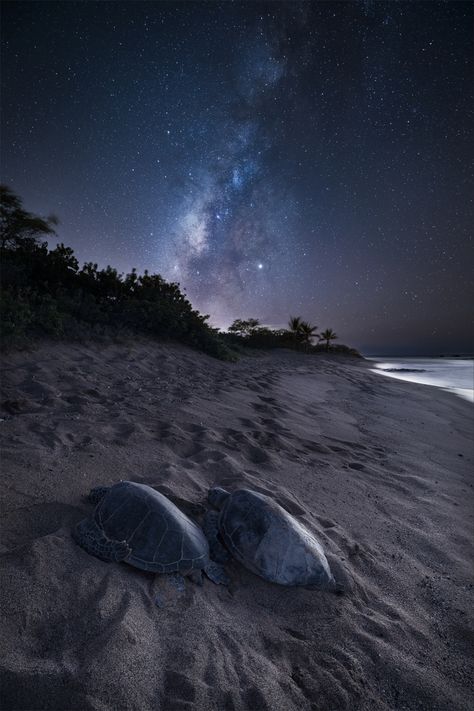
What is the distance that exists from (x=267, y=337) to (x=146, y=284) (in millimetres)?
19000

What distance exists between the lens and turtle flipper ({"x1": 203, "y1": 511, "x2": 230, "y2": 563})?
256 centimetres

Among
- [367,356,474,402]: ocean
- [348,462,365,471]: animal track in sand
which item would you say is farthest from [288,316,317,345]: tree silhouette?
[348,462,365,471]: animal track in sand

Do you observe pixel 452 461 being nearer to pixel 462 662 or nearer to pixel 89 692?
pixel 462 662

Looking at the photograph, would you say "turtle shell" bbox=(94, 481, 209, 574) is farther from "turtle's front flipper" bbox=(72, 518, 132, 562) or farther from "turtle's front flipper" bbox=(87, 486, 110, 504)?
"turtle's front flipper" bbox=(87, 486, 110, 504)

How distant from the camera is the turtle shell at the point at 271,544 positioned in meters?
2.36

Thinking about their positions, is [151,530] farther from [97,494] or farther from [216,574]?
[97,494]

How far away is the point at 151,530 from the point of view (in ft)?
7.61

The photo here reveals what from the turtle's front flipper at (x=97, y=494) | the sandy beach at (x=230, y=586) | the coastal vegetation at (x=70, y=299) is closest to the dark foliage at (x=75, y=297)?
the coastal vegetation at (x=70, y=299)

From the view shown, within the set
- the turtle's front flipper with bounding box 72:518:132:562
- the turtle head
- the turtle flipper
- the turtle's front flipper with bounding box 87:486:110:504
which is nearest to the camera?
the turtle's front flipper with bounding box 72:518:132:562

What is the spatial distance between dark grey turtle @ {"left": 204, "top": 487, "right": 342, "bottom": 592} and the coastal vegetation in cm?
599

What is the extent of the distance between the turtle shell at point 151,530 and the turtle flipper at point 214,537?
132mm

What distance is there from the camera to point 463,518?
362 centimetres

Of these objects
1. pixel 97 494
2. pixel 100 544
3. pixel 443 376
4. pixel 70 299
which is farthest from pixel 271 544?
pixel 443 376

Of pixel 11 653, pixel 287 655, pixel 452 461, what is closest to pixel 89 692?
pixel 11 653
